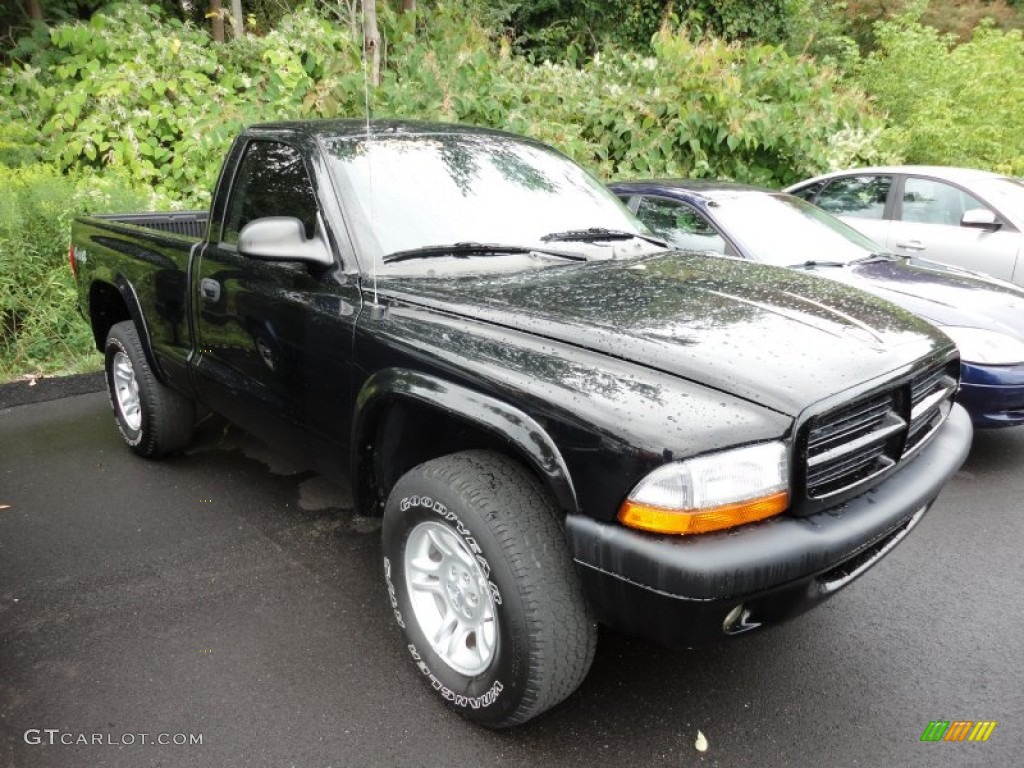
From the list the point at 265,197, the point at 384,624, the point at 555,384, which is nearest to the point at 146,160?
the point at 265,197

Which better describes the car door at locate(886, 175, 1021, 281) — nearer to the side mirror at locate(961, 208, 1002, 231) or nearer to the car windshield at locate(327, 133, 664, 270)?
the side mirror at locate(961, 208, 1002, 231)

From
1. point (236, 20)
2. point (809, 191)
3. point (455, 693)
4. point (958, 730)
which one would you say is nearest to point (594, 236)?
point (455, 693)

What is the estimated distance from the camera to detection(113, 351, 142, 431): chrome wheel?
4.33 metres

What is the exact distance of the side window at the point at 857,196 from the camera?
22.9ft

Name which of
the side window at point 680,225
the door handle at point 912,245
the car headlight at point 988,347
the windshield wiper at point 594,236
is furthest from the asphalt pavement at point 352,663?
the door handle at point 912,245

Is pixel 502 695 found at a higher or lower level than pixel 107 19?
lower

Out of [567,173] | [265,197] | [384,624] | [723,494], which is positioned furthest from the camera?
[567,173]

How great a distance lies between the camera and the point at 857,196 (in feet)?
23.3

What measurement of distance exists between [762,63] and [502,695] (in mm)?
10237

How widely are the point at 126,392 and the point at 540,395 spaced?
3.40 metres

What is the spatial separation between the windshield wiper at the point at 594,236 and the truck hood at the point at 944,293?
150 centimetres

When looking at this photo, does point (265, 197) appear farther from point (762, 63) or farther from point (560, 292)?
point (762, 63)

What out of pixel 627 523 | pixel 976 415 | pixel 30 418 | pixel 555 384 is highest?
pixel 555 384

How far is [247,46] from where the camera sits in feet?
30.6
